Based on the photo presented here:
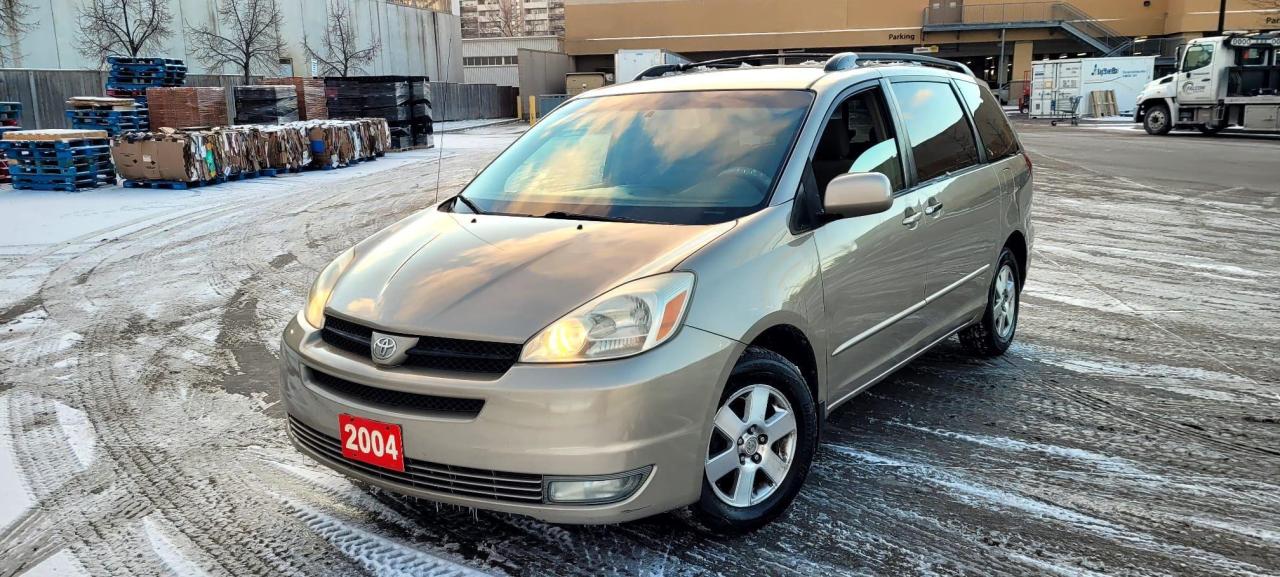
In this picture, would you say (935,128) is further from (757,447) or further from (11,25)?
(11,25)

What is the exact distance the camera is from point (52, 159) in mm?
15195

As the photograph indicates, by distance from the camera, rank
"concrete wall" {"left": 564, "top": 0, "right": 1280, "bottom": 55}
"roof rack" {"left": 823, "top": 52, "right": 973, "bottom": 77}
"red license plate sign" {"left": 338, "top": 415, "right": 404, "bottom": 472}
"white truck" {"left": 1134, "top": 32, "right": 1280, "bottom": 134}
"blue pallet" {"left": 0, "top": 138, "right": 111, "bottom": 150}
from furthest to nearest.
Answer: "concrete wall" {"left": 564, "top": 0, "right": 1280, "bottom": 55} → "white truck" {"left": 1134, "top": 32, "right": 1280, "bottom": 134} → "blue pallet" {"left": 0, "top": 138, "right": 111, "bottom": 150} → "roof rack" {"left": 823, "top": 52, "right": 973, "bottom": 77} → "red license plate sign" {"left": 338, "top": 415, "right": 404, "bottom": 472}

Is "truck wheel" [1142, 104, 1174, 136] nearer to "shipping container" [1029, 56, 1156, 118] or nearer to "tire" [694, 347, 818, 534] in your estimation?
"shipping container" [1029, 56, 1156, 118]

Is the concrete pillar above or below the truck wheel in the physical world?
above

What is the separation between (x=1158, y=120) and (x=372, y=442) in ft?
104

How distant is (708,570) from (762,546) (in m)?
0.27

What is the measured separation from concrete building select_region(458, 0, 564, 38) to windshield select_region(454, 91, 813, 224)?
456 ft

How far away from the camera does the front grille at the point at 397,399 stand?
2922mm

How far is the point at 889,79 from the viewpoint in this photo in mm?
4641

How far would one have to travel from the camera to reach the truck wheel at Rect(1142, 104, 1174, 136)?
2888 centimetres

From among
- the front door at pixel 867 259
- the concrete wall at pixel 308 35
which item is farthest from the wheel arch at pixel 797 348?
the concrete wall at pixel 308 35

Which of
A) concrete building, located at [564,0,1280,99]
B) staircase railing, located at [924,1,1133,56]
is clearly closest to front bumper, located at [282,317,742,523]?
concrete building, located at [564,0,1280,99]

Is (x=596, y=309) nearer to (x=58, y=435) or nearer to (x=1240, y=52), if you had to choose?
(x=58, y=435)

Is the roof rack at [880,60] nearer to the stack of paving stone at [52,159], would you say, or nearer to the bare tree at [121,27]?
the stack of paving stone at [52,159]
